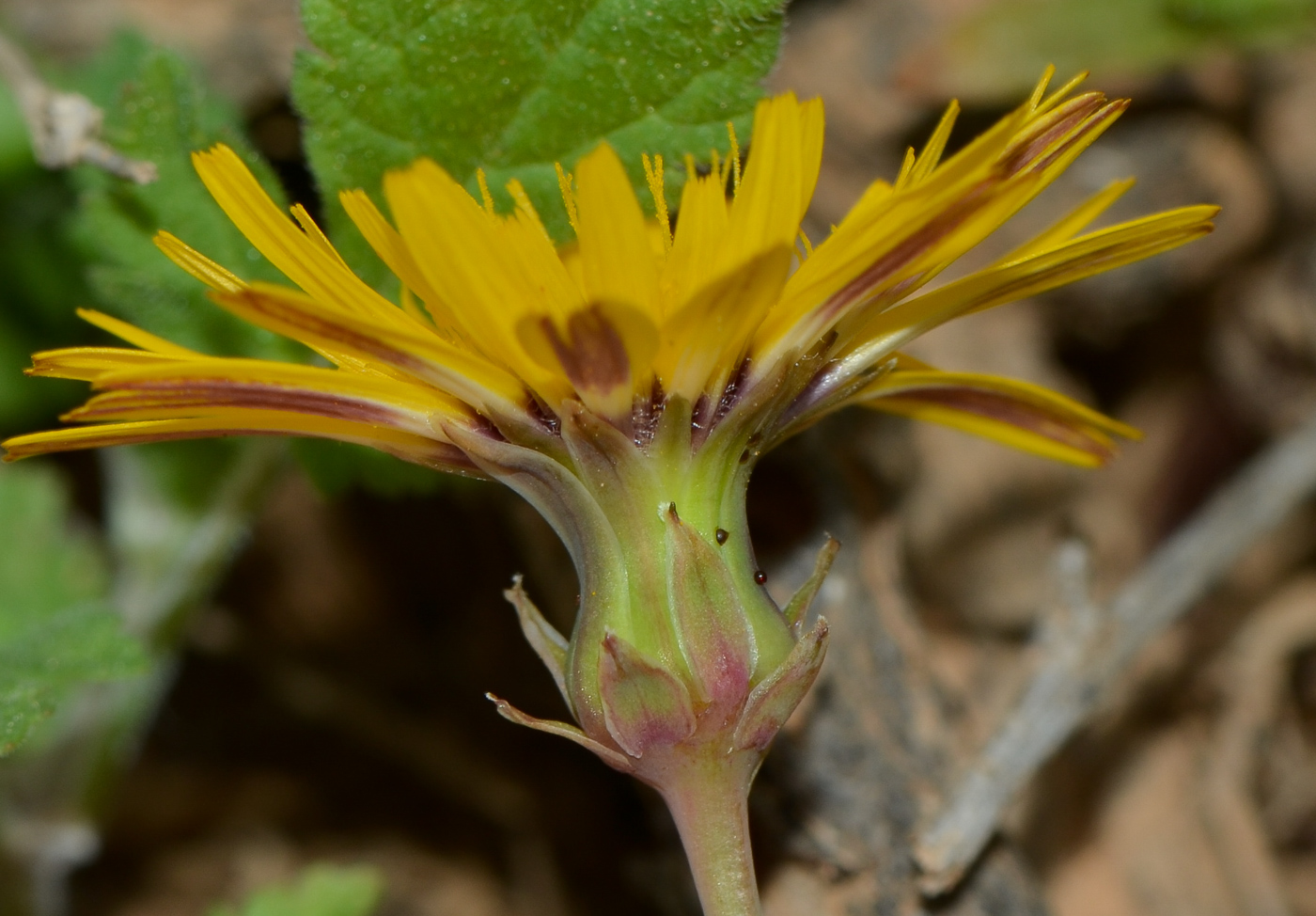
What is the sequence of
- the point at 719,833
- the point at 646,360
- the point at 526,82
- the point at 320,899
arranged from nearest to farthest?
the point at 646,360, the point at 719,833, the point at 526,82, the point at 320,899

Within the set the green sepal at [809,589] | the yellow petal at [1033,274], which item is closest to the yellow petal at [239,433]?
the green sepal at [809,589]

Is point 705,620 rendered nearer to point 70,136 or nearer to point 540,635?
point 540,635

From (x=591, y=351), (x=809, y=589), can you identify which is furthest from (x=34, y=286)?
(x=809, y=589)

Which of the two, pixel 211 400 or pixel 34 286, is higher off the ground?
pixel 34 286

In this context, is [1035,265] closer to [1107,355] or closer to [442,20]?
[442,20]

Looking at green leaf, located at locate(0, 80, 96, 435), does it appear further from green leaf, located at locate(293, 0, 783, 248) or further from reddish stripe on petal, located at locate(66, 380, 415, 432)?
reddish stripe on petal, located at locate(66, 380, 415, 432)

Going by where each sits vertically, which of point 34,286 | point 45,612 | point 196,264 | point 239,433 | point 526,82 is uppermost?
point 34,286

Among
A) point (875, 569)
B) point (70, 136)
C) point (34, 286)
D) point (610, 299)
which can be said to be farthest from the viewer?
point (34, 286)

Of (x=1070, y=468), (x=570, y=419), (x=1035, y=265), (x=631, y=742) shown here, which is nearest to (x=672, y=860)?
(x=631, y=742)
